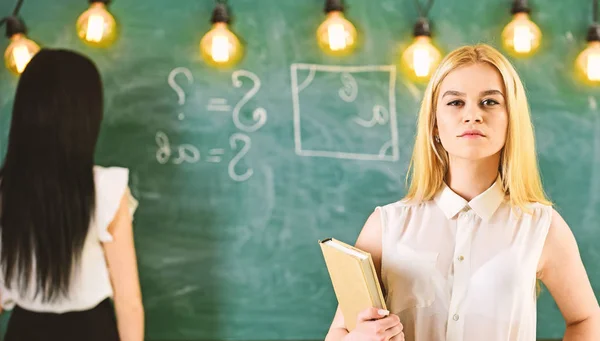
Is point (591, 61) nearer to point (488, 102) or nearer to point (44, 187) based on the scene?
point (488, 102)

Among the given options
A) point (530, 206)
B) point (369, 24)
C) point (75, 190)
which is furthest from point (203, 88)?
point (530, 206)

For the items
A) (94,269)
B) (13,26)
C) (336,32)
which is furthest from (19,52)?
(336,32)

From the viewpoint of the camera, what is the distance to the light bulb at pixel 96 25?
1.90 m

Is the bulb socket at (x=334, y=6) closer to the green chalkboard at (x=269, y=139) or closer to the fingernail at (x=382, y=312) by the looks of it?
the green chalkboard at (x=269, y=139)

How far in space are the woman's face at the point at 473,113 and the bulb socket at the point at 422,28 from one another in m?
0.81

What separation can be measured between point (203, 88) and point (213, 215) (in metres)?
0.42

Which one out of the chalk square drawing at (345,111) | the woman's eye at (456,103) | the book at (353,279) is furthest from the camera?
the chalk square drawing at (345,111)

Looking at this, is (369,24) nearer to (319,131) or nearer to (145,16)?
(319,131)

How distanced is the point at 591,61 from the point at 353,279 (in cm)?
135

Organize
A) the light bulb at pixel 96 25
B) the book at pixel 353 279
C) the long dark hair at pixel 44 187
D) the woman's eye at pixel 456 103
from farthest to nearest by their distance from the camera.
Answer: the light bulb at pixel 96 25 → the long dark hair at pixel 44 187 → the woman's eye at pixel 456 103 → the book at pixel 353 279

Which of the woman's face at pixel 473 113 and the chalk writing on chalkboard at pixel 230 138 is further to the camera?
the chalk writing on chalkboard at pixel 230 138

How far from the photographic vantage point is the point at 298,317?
2.02 metres

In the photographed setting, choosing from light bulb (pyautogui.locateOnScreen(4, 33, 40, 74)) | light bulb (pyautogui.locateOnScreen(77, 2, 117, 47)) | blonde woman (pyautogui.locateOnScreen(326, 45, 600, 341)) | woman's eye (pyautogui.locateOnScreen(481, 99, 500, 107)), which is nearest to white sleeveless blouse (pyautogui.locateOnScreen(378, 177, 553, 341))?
blonde woman (pyautogui.locateOnScreen(326, 45, 600, 341))

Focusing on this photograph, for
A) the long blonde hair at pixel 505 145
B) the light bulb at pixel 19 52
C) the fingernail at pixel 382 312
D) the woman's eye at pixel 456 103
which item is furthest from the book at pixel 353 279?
the light bulb at pixel 19 52
